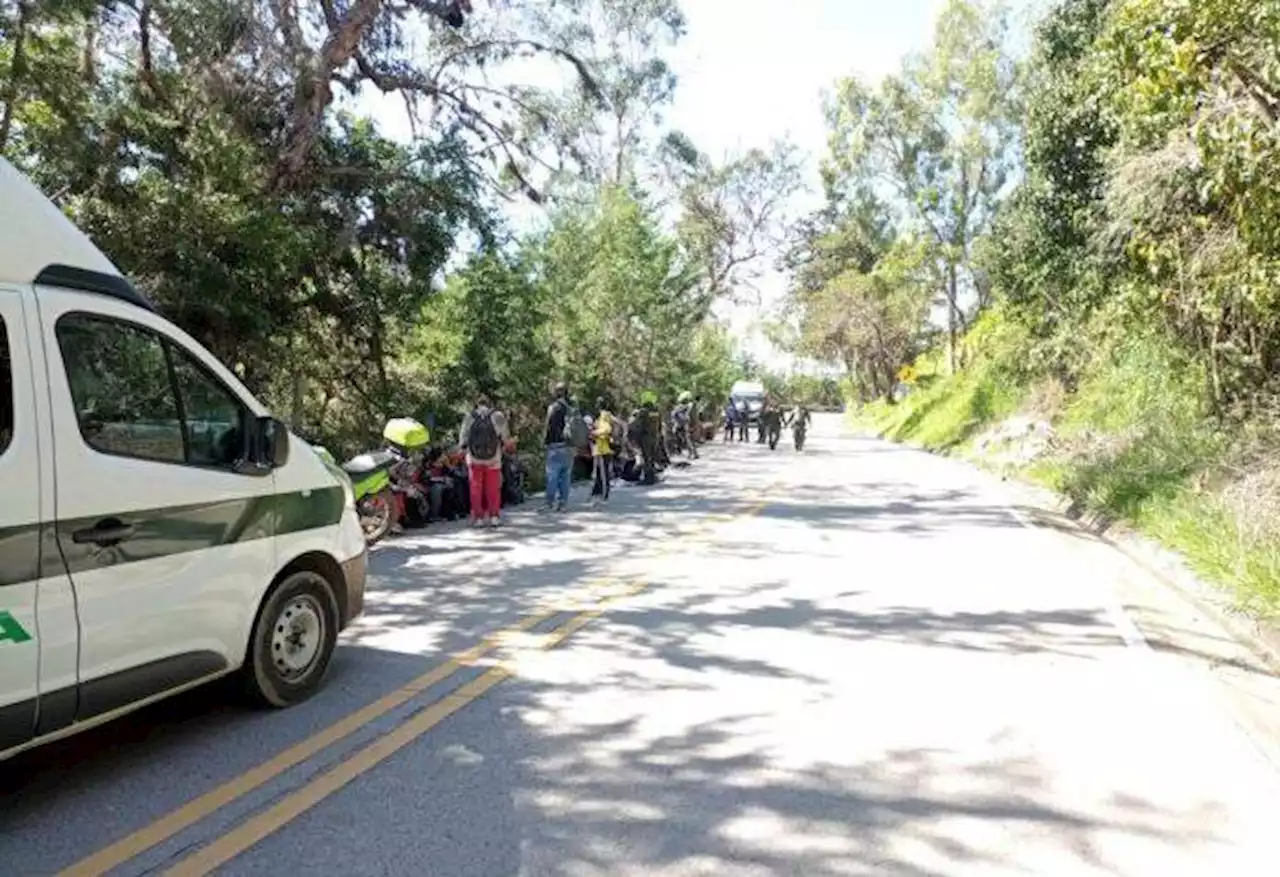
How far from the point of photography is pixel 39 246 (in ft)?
13.6

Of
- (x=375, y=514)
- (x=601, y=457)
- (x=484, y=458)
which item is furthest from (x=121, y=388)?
(x=601, y=457)

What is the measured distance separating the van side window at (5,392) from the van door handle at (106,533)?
17.0 inches

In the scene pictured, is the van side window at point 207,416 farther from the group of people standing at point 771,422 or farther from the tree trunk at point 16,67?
the group of people standing at point 771,422

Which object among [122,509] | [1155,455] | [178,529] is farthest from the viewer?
[1155,455]

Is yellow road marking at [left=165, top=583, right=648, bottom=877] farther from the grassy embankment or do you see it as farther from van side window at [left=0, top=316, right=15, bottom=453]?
the grassy embankment

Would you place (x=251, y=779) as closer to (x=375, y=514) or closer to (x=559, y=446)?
(x=375, y=514)

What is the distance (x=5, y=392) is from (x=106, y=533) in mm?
645

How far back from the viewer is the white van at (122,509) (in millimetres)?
3846

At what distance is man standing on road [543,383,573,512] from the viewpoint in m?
13.9

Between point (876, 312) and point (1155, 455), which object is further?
point (876, 312)

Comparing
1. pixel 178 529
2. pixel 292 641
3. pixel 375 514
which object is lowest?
pixel 292 641

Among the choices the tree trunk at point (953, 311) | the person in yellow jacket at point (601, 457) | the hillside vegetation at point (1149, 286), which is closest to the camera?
the hillside vegetation at point (1149, 286)

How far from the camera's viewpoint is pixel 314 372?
1869 centimetres

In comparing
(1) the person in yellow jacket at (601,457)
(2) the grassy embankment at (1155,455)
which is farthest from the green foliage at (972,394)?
(1) the person in yellow jacket at (601,457)
